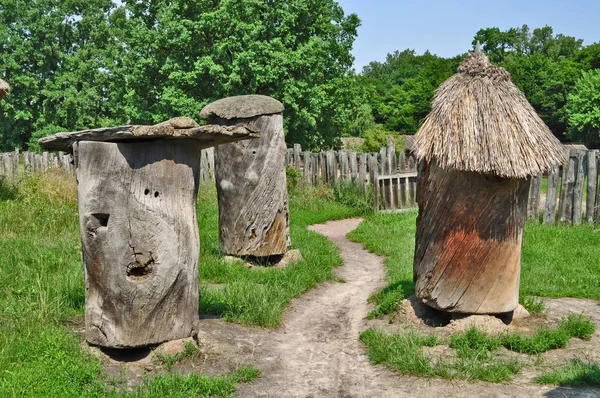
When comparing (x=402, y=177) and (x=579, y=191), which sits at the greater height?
(x=402, y=177)

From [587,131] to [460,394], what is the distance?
139 feet

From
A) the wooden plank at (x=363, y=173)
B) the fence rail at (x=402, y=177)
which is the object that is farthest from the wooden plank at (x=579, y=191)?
the wooden plank at (x=363, y=173)

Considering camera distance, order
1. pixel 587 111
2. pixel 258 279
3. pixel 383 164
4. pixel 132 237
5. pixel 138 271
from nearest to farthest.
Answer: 1. pixel 132 237
2. pixel 138 271
3. pixel 258 279
4. pixel 383 164
5. pixel 587 111

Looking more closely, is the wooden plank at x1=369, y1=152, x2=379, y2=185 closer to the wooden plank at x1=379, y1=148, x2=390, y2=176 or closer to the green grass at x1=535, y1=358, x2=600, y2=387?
the wooden plank at x1=379, y1=148, x2=390, y2=176

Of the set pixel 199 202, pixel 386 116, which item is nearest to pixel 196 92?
pixel 199 202

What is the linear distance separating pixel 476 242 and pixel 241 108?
155 inches

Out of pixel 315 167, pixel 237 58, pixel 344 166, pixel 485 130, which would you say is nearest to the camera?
pixel 485 130

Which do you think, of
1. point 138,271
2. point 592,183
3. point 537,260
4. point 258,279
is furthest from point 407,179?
point 138,271

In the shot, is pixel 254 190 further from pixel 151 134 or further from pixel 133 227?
pixel 151 134


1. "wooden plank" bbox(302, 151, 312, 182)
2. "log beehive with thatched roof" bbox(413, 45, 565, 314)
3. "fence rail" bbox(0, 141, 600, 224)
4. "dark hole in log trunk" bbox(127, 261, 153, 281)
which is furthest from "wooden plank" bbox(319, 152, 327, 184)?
"dark hole in log trunk" bbox(127, 261, 153, 281)

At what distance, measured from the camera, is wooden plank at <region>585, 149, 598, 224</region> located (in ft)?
35.8

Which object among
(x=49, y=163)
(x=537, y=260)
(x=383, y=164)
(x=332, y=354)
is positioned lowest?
(x=332, y=354)

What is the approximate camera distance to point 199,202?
13.3 metres

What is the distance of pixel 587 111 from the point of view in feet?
133
